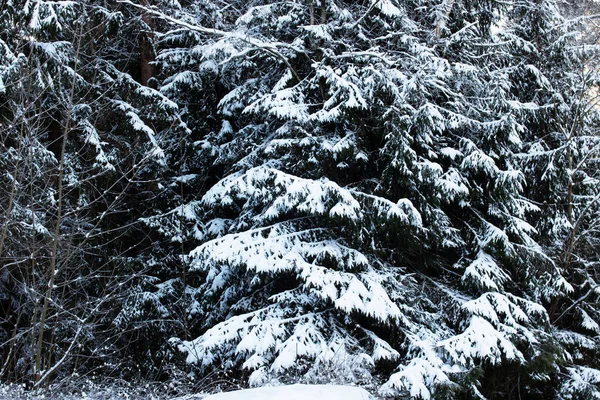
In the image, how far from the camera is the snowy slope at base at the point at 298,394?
4.56 metres

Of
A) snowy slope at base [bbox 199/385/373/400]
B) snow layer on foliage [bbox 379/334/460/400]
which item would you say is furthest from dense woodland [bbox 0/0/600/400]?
snowy slope at base [bbox 199/385/373/400]

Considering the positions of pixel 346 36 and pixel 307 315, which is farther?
pixel 346 36

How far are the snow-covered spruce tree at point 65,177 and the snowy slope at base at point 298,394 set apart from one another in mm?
3515

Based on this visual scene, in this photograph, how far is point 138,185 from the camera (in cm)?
1191

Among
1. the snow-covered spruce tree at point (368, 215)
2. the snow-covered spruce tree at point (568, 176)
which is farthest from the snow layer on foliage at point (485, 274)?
the snow-covered spruce tree at point (568, 176)

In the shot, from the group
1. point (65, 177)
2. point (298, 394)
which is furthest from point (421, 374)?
point (65, 177)

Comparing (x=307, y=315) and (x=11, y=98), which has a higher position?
(x=11, y=98)

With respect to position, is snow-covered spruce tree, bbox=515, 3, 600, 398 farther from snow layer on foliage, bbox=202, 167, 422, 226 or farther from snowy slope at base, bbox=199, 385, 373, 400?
snowy slope at base, bbox=199, 385, 373, 400

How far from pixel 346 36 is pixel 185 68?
4282 mm

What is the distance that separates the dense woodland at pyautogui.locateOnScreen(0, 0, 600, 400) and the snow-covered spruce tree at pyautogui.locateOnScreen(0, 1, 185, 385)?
0.08 meters

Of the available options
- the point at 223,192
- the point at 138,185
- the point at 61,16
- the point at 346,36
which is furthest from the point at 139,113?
the point at 346,36

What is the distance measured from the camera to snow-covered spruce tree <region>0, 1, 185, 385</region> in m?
8.04

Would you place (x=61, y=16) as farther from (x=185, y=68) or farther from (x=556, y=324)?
(x=556, y=324)

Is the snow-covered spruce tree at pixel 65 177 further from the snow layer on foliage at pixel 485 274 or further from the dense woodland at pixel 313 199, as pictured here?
the snow layer on foliage at pixel 485 274
